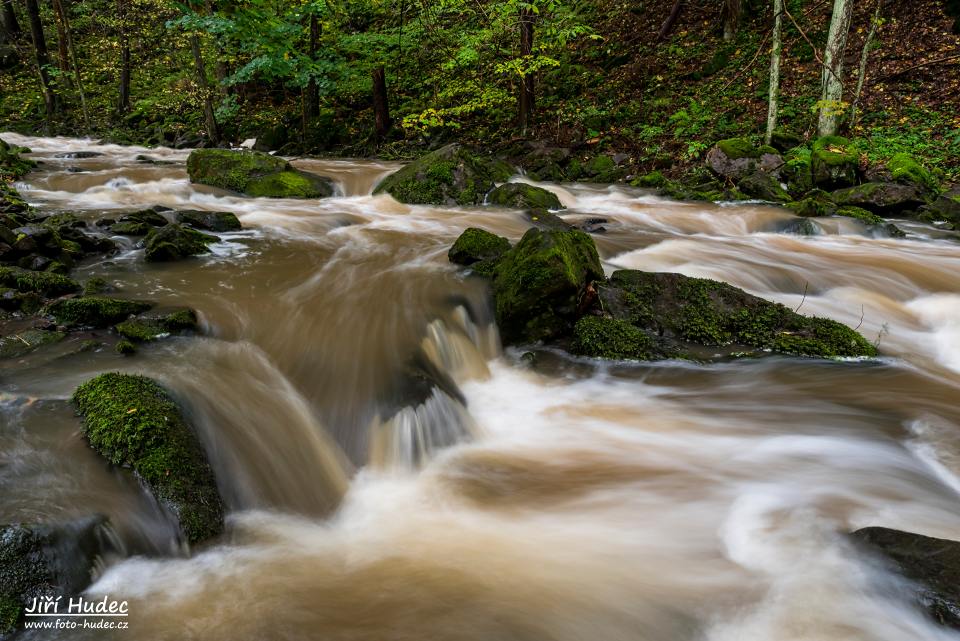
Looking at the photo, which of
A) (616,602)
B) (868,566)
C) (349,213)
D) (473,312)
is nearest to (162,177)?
(349,213)

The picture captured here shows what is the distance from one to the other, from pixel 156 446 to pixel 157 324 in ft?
6.59

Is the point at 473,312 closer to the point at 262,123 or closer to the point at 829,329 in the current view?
the point at 829,329

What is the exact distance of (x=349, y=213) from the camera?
32.2 feet

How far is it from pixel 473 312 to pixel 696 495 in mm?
2930

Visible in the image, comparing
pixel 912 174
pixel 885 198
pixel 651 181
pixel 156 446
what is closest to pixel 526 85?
pixel 651 181

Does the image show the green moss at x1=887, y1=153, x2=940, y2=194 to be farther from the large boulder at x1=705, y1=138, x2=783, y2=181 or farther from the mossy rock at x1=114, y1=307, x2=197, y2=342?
→ the mossy rock at x1=114, y1=307, x2=197, y2=342

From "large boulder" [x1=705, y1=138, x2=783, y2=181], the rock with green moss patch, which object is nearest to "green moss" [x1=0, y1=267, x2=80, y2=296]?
the rock with green moss patch

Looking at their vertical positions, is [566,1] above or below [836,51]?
above

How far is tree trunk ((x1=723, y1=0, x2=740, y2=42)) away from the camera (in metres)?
15.9

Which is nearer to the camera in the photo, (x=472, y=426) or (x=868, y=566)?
(x=868, y=566)

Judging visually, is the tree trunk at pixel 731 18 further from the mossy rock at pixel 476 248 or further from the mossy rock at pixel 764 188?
the mossy rock at pixel 476 248

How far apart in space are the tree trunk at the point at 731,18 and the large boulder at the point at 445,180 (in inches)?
393

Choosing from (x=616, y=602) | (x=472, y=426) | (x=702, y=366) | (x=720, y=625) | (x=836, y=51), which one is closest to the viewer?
(x=720, y=625)

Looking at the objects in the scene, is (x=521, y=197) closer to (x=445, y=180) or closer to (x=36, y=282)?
(x=445, y=180)
